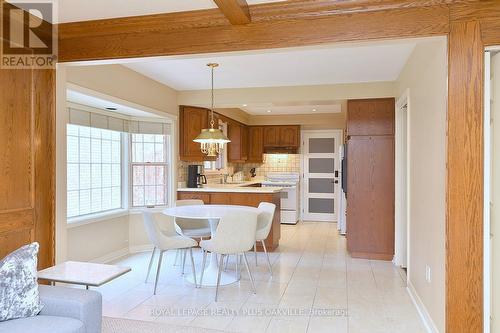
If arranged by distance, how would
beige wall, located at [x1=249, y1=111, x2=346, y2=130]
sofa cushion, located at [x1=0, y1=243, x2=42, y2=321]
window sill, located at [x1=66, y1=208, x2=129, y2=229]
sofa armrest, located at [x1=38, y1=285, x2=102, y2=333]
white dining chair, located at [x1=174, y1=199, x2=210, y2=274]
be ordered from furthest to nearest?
beige wall, located at [x1=249, y1=111, x2=346, y2=130] → white dining chair, located at [x1=174, y1=199, x2=210, y2=274] → window sill, located at [x1=66, y1=208, x2=129, y2=229] → sofa armrest, located at [x1=38, y1=285, x2=102, y2=333] → sofa cushion, located at [x1=0, y1=243, x2=42, y2=321]

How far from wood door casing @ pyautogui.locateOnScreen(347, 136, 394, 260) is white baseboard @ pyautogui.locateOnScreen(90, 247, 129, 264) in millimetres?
3195

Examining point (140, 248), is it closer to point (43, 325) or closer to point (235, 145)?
point (235, 145)

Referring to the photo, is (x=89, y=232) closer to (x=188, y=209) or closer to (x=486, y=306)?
(x=188, y=209)

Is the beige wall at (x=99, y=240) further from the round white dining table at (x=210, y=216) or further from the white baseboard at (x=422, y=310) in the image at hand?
the white baseboard at (x=422, y=310)

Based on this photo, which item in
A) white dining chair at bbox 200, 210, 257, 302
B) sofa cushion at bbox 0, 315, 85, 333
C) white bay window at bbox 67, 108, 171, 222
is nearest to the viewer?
sofa cushion at bbox 0, 315, 85, 333

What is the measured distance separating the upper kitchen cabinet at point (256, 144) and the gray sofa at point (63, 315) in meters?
6.35

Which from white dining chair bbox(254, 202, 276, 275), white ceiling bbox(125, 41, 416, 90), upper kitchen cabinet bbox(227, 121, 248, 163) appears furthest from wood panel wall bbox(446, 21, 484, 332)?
upper kitchen cabinet bbox(227, 121, 248, 163)

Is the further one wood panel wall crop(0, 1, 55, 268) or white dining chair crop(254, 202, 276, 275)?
white dining chair crop(254, 202, 276, 275)

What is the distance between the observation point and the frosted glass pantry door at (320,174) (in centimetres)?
811

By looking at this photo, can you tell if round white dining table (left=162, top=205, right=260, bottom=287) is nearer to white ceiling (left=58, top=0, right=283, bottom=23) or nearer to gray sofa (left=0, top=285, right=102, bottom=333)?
gray sofa (left=0, top=285, right=102, bottom=333)

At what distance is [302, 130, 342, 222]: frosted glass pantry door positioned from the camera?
8.11 m

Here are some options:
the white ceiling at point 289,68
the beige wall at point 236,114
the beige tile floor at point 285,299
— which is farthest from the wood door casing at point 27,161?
the beige wall at point 236,114

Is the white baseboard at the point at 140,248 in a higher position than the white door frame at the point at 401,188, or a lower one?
lower

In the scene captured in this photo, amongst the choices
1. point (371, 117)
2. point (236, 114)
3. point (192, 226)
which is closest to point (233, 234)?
point (192, 226)
